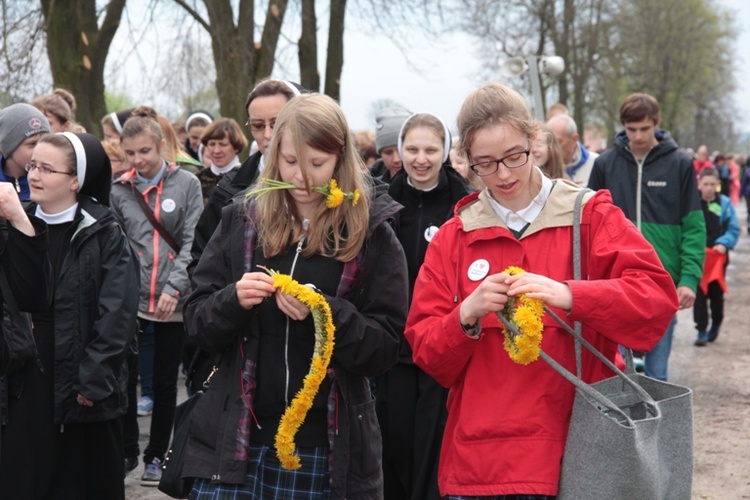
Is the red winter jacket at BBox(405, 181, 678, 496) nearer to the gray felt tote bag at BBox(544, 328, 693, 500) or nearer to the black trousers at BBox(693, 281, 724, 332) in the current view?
the gray felt tote bag at BBox(544, 328, 693, 500)

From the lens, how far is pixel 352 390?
359 cm

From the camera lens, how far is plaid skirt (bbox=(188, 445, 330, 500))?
3.49 m

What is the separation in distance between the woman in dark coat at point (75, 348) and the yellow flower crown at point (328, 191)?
1.58 metres

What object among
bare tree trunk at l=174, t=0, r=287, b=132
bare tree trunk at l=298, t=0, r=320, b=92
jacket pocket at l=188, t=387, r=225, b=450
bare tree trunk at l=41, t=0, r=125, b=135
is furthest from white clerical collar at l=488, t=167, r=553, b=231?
bare tree trunk at l=298, t=0, r=320, b=92

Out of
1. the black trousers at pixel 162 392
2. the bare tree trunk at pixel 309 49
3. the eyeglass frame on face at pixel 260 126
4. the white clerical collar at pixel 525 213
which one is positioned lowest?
the black trousers at pixel 162 392

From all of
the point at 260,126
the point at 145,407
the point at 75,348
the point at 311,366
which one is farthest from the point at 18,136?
the point at 311,366

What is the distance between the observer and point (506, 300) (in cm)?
296

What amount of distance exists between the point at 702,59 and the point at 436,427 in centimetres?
4734

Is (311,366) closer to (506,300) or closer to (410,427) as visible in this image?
(506,300)

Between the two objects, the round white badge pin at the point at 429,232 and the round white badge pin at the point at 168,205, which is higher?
the round white badge pin at the point at 168,205

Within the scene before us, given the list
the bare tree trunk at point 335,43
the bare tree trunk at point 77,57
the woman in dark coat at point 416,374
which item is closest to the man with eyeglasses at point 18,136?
the woman in dark coat at point 416,374

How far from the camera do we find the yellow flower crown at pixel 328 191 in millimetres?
3492

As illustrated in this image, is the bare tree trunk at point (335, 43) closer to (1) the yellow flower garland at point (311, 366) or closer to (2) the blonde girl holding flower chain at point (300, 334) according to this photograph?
(2) the blonde girl holding flower chain at point (300, 334)

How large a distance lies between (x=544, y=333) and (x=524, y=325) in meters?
0.27
